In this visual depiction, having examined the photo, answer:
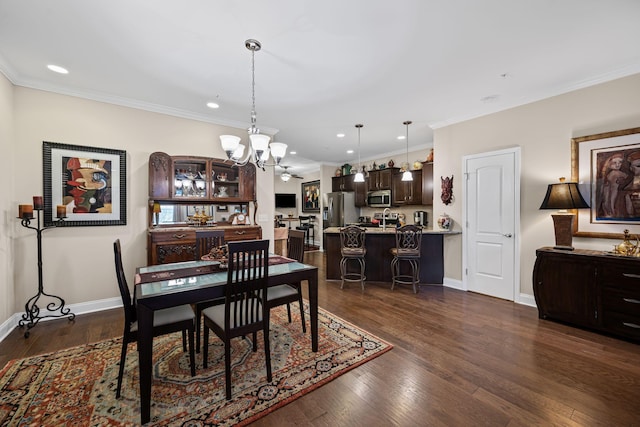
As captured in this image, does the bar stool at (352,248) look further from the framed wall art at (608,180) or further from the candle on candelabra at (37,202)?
the candle on candelabra at (37,202)

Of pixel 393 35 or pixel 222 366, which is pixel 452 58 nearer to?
pixel 393 35

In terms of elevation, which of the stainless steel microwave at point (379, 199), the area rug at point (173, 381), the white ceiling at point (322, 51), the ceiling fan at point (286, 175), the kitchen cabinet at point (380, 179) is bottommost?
the area rug at point (173, 381)

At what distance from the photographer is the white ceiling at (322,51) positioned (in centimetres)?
202

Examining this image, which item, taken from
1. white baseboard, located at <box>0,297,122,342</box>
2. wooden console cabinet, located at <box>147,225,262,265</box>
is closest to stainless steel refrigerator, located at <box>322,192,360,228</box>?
wooden console cabinet, located at <box>147,225,262,265</box>

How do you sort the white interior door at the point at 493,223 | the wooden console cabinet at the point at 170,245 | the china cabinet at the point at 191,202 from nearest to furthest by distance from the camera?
the wooden console cabinet at the point at 170,245 → the china cabinet at the point at 191,202 → the white interior door at the point at 493,223

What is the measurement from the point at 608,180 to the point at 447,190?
188 centimetres

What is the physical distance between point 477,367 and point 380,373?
2.71 feet

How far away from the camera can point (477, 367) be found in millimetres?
2207

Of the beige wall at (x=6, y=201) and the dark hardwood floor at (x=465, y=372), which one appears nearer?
the dark hardwood floor at (x=465, y=372)

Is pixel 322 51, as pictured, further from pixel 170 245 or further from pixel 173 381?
pixel 173 381

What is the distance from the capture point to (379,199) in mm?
6980

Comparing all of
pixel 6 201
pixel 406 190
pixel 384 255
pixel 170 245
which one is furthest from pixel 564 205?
pixel 6 201

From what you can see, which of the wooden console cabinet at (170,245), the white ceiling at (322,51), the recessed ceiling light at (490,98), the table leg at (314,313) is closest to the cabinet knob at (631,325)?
the white ceiling at (322,51)

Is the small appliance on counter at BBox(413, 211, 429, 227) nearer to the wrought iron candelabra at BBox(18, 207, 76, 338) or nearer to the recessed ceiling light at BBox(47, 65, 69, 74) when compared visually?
the wrought iron candelabra at BBox(18, 207, 76, 338)
